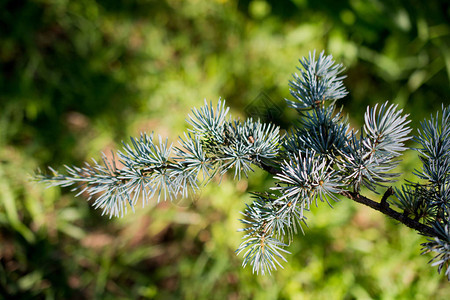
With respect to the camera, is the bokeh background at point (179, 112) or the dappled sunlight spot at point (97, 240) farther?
the dappled sunlight spot at point (97, 240)

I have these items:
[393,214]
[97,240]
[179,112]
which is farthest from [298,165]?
[97,240]

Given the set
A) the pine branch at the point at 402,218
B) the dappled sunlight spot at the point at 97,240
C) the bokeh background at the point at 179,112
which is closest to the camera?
the pine branch at the point at 402,218

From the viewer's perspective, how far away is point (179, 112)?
2.07 meters

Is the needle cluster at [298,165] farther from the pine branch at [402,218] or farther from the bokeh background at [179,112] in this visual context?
the bokeh background at [179,112]

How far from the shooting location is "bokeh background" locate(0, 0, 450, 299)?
1.71 metres

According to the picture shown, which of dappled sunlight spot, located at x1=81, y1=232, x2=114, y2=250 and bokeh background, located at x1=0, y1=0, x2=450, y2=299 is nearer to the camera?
bokeh background, located at x1=0, y1=0, x2=450, y2=299

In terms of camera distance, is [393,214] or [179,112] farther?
[179,112]

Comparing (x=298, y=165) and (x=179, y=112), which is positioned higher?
(x=179, y=112)

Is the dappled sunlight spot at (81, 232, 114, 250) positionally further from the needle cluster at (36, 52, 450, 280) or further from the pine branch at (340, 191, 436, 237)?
the pine branch at (340, 191, 436, 237)

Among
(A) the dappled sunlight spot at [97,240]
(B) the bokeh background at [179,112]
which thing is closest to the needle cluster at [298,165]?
(B) the bokeh background at [179,112]

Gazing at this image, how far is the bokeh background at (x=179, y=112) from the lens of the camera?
5.61 ft

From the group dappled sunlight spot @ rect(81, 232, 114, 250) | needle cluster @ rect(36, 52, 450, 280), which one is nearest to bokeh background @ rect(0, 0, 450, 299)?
dappled sunlight spot @ rect(81, 232, 114, 250)

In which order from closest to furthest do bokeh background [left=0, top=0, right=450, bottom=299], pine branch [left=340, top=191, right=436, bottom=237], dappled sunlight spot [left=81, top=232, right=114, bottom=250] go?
pine branch [left=340, top=191, right=436, bottom=237] < bokeh background [left=0, top=0, right=450, bottom=299] < dappled sunlight spot [left=81, top=232, right=114, bottom=250]

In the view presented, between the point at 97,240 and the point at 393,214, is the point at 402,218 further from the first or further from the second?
the point at 97,240
